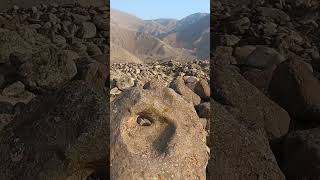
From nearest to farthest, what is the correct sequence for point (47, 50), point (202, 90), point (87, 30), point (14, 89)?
point (202, 90), point (47, 50), point (14, 89), point (87, 30)

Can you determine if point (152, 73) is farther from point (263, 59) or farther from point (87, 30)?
point (87, 30)

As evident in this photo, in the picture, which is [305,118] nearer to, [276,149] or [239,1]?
[276,149]

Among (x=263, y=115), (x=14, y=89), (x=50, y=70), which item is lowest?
(x=14, y=89)

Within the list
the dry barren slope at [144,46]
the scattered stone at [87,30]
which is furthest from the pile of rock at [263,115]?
the scattered stone at [87,30]

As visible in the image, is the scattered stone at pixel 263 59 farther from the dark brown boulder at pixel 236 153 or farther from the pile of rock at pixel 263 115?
the dark brown boulder at pixel 236 153

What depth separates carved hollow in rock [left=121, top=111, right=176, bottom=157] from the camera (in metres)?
3.22

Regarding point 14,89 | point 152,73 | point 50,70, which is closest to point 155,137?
point 152,73

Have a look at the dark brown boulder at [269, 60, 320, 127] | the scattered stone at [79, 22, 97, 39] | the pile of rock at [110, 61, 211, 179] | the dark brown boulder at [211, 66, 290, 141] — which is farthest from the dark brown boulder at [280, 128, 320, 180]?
the scattered stone at [79, 22, 97, 39]

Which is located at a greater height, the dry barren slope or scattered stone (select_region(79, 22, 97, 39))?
the dry barren slope

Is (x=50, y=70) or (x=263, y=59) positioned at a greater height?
(x=263, y=59)

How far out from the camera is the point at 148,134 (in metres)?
3.24

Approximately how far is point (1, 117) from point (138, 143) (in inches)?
137

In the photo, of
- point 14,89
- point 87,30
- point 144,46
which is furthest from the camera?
point 87,30

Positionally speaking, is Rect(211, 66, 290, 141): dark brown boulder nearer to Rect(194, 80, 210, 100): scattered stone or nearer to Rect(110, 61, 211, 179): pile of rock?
Rect(194, 80, 210, 100): scattered stone
